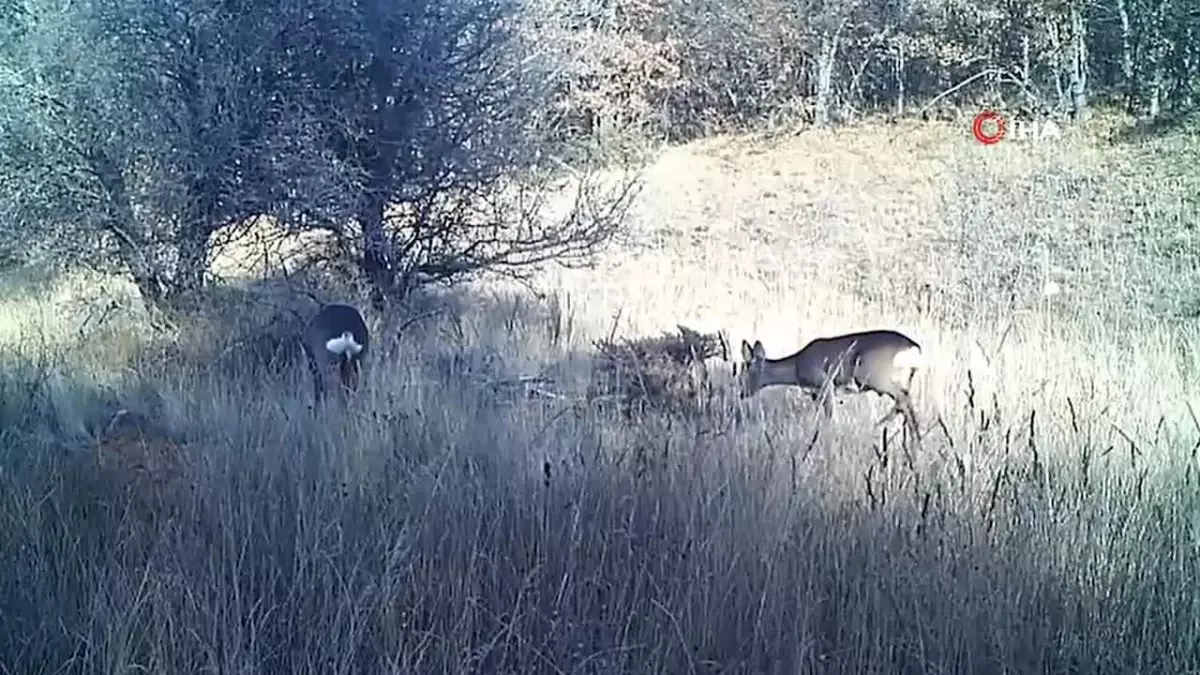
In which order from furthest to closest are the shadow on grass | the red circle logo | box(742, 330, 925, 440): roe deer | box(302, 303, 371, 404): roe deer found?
the red circle logo → box(302, 303, 371, 404): roe deer → box(742, 330, 925, 440): roe deer → the shadow on grass

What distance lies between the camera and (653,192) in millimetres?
17047

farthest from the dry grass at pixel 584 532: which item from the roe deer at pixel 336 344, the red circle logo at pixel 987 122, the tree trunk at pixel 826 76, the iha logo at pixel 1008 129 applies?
the tree trunk at pixel 826 76

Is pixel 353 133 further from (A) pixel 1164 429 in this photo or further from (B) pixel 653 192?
(B) pixel 653 192

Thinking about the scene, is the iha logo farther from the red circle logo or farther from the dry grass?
the dry grass

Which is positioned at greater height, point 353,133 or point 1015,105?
point 1015,105

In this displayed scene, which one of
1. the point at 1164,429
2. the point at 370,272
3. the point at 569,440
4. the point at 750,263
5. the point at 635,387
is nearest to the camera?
the point at 569,440

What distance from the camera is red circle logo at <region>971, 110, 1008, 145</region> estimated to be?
1742 centimetres

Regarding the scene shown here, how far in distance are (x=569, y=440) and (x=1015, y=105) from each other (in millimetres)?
16694

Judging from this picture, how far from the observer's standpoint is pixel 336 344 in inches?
211

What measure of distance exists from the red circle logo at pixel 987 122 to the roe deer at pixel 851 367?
519 inches

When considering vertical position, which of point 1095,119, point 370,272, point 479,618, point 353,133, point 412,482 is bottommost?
point 479,618

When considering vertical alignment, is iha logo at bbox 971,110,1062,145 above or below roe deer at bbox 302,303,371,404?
above

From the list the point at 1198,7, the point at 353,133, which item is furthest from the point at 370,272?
the point at 1198,7

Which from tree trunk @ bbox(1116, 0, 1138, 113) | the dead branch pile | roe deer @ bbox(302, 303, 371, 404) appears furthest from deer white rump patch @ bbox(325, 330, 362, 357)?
tree trunk @ bbox(1116, 0, 1138, 113)
